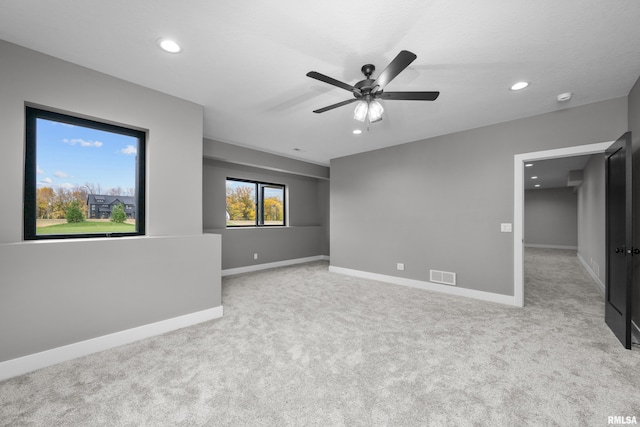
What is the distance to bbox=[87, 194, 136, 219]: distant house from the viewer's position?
251cm

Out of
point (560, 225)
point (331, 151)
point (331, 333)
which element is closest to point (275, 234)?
point (331, 151)

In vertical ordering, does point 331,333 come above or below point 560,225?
below

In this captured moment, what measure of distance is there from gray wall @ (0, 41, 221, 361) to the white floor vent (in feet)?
10.8

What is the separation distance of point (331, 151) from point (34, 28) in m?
4.08

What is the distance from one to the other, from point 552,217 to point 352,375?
12.0 metres

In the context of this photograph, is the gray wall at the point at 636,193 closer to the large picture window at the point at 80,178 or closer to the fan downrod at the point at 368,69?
the fan downrod at the point at 368,69

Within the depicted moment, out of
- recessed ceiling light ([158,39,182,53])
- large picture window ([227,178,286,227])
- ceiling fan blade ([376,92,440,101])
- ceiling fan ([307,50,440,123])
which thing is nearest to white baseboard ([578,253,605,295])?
ceiling fan blade ([376,92,440,101])

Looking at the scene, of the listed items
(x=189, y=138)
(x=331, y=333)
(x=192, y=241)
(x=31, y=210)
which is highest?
(x=189, y=138)

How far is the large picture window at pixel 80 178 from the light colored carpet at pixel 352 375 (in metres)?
1.18

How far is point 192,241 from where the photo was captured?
2912 mm

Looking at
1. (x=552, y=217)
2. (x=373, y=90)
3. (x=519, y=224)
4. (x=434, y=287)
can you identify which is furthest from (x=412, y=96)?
(x=552, y=217)

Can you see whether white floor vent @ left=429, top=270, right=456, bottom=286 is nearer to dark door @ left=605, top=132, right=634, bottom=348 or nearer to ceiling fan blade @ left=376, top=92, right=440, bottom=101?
dark door @ left=605, top=132, right=634, bottom=348

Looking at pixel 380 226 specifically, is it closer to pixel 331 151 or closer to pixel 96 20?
pixel 331 151

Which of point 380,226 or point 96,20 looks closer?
point 96,20
